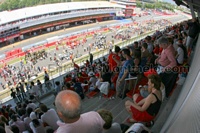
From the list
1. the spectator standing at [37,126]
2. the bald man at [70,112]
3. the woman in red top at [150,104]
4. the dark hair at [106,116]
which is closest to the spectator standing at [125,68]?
the woman in red top at [150,104]

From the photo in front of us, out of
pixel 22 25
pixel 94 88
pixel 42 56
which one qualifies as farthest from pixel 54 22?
pixel 94 88

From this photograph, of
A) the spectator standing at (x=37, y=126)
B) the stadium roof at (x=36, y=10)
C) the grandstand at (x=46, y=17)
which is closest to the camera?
the spectator standing at (x=37, y=126)

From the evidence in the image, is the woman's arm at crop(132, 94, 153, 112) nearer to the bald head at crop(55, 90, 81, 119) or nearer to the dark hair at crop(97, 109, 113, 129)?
the dark hair at crop(97, 109, 113, 129)

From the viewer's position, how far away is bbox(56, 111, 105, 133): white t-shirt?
1646mm

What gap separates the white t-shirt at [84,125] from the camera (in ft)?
5.40

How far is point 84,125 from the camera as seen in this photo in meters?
1.74

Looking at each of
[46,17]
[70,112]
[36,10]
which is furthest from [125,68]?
[36,10]

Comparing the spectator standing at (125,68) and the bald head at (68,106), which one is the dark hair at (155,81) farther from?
the bald head at (68,106)

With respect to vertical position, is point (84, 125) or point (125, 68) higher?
point (84, 125)

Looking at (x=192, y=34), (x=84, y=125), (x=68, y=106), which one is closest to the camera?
(x=68, y=106)

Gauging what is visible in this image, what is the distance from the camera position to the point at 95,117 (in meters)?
1.94

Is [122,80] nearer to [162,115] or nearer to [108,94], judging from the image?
[108,94]

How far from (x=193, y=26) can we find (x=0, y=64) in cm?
2415

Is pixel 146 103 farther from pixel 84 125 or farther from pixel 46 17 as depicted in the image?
pixel 46 17
